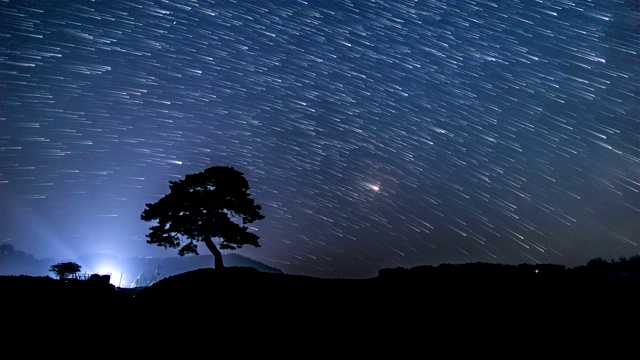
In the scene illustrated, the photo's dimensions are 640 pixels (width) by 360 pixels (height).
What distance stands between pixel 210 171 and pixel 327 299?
50.2 ft

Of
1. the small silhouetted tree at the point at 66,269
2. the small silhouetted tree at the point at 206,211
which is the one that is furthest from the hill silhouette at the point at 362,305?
the small silhouetted tree at the point at 66,269

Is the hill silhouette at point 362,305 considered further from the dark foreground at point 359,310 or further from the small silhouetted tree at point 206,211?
the small silhouetted tree at point 206,211

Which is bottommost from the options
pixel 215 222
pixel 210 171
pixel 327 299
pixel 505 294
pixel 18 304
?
pixel 18 304

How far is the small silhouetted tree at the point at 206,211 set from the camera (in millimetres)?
25312

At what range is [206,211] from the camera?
25.8 meters

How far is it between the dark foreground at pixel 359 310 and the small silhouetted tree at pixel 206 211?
7.56 meters

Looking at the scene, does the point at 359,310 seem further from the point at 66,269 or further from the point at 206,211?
the point at 66,269

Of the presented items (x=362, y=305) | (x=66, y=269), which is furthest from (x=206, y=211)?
(x=66, y=269)

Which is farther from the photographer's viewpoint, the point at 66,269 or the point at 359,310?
the point at 66,269

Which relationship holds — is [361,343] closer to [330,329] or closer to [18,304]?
[330,329]

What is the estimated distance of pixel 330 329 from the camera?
39.1ft

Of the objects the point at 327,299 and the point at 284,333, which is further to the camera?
the point at 327,299

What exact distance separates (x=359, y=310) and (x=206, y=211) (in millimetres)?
16161

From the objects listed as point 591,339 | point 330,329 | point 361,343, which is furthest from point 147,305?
point 591,339
